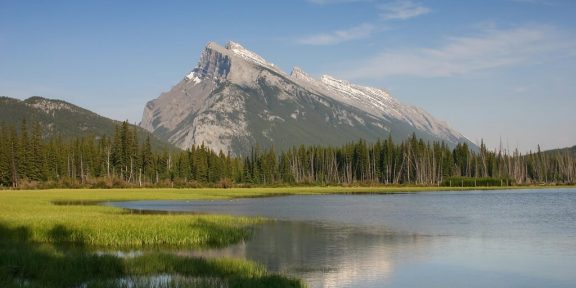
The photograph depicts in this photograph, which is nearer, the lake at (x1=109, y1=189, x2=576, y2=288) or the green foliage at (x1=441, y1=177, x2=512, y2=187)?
the lake at (x1=109, y1=189, x2=576, y2=288)

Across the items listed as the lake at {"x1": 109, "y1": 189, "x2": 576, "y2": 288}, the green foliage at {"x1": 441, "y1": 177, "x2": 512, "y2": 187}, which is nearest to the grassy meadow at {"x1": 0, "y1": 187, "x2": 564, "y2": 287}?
the lake at {"x1": 109, "y1": 189, "x2": 576, "y2": 288}

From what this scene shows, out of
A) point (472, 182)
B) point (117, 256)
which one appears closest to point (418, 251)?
point (117, 256)

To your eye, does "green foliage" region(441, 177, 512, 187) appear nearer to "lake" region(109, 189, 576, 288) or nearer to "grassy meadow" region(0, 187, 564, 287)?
"lake" region(109, 189, 576, 288)

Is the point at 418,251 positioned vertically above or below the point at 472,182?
below

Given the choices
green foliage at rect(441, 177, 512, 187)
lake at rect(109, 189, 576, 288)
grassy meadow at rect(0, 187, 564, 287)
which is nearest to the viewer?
grassy meadow at rect(0, 187, 564, 287)

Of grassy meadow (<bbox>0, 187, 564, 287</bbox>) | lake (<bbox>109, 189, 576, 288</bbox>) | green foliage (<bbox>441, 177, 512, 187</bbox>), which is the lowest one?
lake (<bbox>109, 189, 576, 288</bbox>)

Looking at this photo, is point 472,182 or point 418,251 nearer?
point 418,251

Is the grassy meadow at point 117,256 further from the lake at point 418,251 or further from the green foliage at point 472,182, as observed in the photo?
the green foliage at point 472,182

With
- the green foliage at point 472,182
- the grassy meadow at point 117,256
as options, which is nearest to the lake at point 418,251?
the grassy meadow at point 117,256

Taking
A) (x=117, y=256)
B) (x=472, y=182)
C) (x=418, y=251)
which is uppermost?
(x=472, y=182)

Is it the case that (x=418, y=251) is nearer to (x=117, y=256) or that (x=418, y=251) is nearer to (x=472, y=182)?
(x=117, y=256)

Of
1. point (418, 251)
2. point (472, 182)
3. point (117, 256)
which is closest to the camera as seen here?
point (117, 256)

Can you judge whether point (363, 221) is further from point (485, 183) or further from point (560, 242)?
point (485, 183)

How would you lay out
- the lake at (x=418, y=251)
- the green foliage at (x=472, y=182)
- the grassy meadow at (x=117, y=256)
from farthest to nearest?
1. the green foliage at (x=472, y=182)
2. the lake at (x=418, y=251)
3. the grassy meadow at (x=117, y=256)
